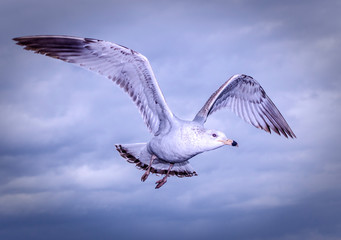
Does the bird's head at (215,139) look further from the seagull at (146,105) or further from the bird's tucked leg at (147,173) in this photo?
the bird's tucked leg at (147,173)

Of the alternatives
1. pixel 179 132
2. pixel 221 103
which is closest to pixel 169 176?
pixel 179 132

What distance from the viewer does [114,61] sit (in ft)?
37.5

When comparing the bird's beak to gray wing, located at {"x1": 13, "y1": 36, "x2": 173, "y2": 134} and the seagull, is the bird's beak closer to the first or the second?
the seagull

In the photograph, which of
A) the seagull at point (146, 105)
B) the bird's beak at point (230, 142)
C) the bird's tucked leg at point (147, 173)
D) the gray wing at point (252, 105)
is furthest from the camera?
the gray wing at point (252, 105)

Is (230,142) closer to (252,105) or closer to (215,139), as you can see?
(215,139)

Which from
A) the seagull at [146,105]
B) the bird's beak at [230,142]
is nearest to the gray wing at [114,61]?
the seagull at [146,105]

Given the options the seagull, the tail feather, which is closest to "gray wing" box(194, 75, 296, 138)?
the seagull

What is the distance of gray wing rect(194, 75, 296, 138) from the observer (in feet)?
47.5

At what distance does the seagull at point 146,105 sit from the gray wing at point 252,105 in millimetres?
1158

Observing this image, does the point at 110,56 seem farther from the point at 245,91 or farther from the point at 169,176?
the point at 245,91

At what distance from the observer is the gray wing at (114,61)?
1095cm

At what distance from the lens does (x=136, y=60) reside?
11.3 meters

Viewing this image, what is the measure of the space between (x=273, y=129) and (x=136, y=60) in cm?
602

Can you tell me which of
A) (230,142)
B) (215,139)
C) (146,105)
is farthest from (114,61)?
(230,142)
